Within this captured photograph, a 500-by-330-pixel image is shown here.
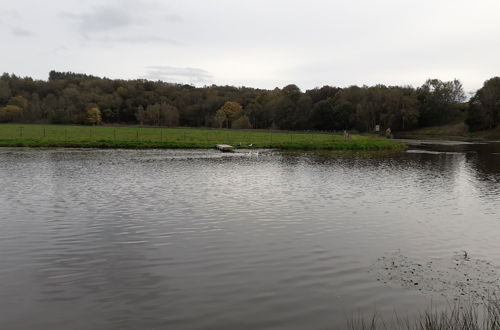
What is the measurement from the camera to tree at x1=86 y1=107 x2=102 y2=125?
145m

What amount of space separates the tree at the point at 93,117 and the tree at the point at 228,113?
4171 centimetres

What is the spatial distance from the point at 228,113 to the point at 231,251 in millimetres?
150981

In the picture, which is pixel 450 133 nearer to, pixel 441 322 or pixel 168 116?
pixel 168 116

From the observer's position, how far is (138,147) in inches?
2368

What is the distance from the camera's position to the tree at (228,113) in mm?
154375

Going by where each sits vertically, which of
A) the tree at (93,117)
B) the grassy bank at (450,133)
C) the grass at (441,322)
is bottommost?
the grass at (441,322)

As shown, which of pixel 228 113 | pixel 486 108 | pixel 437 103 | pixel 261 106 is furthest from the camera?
pixel 228 113

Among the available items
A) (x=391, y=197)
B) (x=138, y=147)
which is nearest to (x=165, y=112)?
(x=138, y=147)

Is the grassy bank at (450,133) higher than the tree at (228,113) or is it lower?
lower

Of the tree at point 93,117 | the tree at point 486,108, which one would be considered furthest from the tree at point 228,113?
the tree at point 486,108

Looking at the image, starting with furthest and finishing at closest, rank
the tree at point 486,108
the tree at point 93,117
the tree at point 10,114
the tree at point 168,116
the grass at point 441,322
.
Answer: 1. the tree at point 168,116
2. the tree at point 93,117
3. the tree at point 10,114
4. the tree at point 486,108
5. the grass at point 441,322

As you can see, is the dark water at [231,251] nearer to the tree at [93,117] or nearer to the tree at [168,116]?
the tree at [168,116]

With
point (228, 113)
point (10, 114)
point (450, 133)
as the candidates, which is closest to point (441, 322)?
point (450, 133)

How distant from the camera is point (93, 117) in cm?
14638
